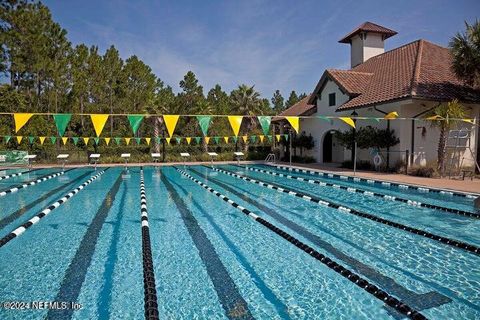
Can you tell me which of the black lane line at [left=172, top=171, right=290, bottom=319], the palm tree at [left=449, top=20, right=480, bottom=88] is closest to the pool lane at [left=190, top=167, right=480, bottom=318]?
the black lane line at [left=172, top=171, right=290, bottom=319]

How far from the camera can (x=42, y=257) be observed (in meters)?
5.44

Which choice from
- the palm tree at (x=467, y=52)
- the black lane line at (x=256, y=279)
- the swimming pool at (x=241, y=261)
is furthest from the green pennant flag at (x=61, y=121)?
the palm tree at (x=467, y=52)

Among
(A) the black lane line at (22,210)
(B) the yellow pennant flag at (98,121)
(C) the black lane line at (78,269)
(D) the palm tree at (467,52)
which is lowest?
(C) the black lane line at (78,269)

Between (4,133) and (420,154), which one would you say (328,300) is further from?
(4,133)

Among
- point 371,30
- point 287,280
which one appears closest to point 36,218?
point 287,280

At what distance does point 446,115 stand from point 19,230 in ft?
48.5

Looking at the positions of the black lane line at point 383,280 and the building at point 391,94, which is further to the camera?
the building at point 391,94

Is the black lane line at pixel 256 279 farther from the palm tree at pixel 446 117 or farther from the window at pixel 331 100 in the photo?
the window at pixel 331 100

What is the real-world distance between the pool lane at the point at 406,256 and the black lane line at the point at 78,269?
4157mm

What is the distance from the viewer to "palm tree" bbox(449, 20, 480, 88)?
13766mm

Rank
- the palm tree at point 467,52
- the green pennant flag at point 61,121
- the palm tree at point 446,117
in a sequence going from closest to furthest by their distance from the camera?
the green pennant flag at point 61,121, the palm tree at point 446,117, the palm tree at point 467,52

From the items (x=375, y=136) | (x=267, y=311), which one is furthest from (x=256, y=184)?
(x=267, y=311)

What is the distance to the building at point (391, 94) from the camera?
15164 mm

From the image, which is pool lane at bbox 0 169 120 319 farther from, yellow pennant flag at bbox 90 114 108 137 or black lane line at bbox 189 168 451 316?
black lane line at bbox 189 168 451 316
